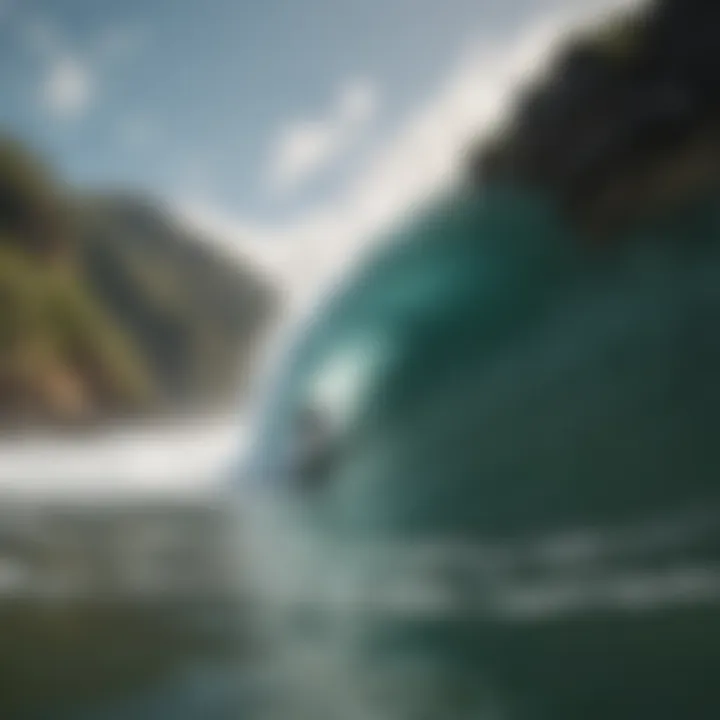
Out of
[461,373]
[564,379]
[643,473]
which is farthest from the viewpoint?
[461,373]

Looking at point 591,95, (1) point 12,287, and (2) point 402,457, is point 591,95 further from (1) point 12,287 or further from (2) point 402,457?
(1) point 12,287

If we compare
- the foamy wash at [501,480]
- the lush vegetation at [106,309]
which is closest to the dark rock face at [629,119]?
the foamy wash at [501,480]

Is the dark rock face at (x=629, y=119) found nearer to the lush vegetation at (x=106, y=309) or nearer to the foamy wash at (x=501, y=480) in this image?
the foamy wash at (x=501, y=480)

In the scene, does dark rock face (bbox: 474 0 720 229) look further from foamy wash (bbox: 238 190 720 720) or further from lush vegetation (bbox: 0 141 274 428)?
lush vegetation (bbox: 0 141 274 428)

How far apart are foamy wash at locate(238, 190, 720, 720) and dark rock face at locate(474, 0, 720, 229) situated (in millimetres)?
94

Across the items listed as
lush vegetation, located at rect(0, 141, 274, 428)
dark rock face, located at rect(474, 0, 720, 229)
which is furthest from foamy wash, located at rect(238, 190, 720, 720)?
lush vegetation, located at rect(0, 141, 274, 428)

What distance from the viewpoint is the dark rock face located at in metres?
1.96

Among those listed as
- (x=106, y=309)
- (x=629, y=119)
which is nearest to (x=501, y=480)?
(x=629, y=119)

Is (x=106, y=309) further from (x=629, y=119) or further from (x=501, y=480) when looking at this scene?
(x=629, y=119)

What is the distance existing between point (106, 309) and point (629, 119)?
1.55 metres

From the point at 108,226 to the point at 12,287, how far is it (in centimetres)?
32

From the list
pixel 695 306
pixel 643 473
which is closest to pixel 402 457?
pixel 643 473

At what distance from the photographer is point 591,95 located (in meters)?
2.03

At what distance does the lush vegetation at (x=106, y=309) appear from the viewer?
2.06 m
